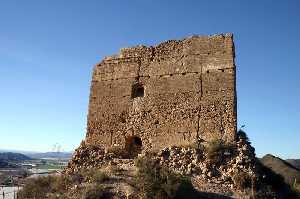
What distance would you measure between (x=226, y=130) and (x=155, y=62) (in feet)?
12.5

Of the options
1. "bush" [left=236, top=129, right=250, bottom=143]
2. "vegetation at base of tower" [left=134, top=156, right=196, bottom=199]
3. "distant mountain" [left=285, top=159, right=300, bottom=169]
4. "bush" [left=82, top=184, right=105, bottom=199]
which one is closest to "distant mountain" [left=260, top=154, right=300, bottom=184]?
"bush" [left=236, top=129, right=250, bottom=143]

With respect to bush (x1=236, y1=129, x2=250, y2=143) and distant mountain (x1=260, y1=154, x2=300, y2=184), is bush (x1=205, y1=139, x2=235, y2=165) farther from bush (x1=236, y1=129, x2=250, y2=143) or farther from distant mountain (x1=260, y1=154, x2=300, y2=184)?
distant mountain (x1=260, y1=154, x2=300, y2=184)

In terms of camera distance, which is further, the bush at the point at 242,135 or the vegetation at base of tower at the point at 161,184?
the bush at the point at 242,135

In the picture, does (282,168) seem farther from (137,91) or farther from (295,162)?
(295,162)

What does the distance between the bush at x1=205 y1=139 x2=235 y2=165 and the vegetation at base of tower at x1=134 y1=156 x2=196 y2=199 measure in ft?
4.97

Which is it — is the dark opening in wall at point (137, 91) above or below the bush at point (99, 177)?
above

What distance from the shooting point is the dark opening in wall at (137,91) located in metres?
16.0

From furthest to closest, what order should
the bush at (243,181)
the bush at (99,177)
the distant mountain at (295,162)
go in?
the distant mountain at (295,162) < the bush at (99,177) < the bush at (243,181)

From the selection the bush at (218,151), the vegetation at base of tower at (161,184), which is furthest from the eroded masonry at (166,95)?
the vegetation at base of tower at (161,184)

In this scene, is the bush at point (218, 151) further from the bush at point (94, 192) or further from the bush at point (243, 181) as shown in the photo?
the bush at point (94, 192)

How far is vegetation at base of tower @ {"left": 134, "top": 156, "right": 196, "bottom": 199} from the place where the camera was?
11742 millimetres

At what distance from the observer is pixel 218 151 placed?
13.4 metres

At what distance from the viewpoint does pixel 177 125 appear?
48.4ft

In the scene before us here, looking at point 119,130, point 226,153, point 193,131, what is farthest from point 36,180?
point 226,153
